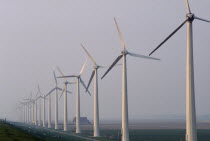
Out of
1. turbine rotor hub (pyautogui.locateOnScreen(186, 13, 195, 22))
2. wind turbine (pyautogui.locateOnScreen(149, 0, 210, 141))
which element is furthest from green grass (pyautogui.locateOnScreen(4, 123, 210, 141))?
turbine rotor hub (pyautogui.locateOnScreen(186, 13, 195, 22))

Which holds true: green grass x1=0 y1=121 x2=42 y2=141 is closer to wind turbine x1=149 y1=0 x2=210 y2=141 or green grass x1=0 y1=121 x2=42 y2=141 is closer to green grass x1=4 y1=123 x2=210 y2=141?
green grass x1=4 y1=123 x2=210 y2=141

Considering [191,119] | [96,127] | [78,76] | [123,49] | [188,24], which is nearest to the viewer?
[191,119]

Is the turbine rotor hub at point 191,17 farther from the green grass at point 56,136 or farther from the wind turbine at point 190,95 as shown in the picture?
the green grass at point 56,136

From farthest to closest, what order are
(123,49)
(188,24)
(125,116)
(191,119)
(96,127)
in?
1. (96,127)
2. (123,49)
3. (125,116)
4. (188,24)
5. (191,119)

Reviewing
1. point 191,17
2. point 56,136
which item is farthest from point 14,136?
point 191,17

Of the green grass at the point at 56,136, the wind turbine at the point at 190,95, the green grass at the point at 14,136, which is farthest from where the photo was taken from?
the green grass at the point at 56,136

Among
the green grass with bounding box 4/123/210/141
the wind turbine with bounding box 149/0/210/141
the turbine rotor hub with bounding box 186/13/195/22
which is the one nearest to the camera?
the wind turbine with bounding box 149/0/210/141

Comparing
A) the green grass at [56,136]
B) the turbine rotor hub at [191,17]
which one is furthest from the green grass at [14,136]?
the turbine rotor hub at [191,17]

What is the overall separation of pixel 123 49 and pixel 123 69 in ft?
16.8

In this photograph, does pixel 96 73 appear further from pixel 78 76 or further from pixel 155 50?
pixel 155 50

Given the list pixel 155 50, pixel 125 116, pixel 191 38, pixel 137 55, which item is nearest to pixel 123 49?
pixel 137 55

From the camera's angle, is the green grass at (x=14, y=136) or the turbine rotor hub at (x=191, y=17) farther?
the green grass at (x=14, y=136)

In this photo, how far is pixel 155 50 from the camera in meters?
60.1

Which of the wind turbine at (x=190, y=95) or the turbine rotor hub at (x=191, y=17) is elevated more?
the turbine rotor hub at (x=191, y=17)
